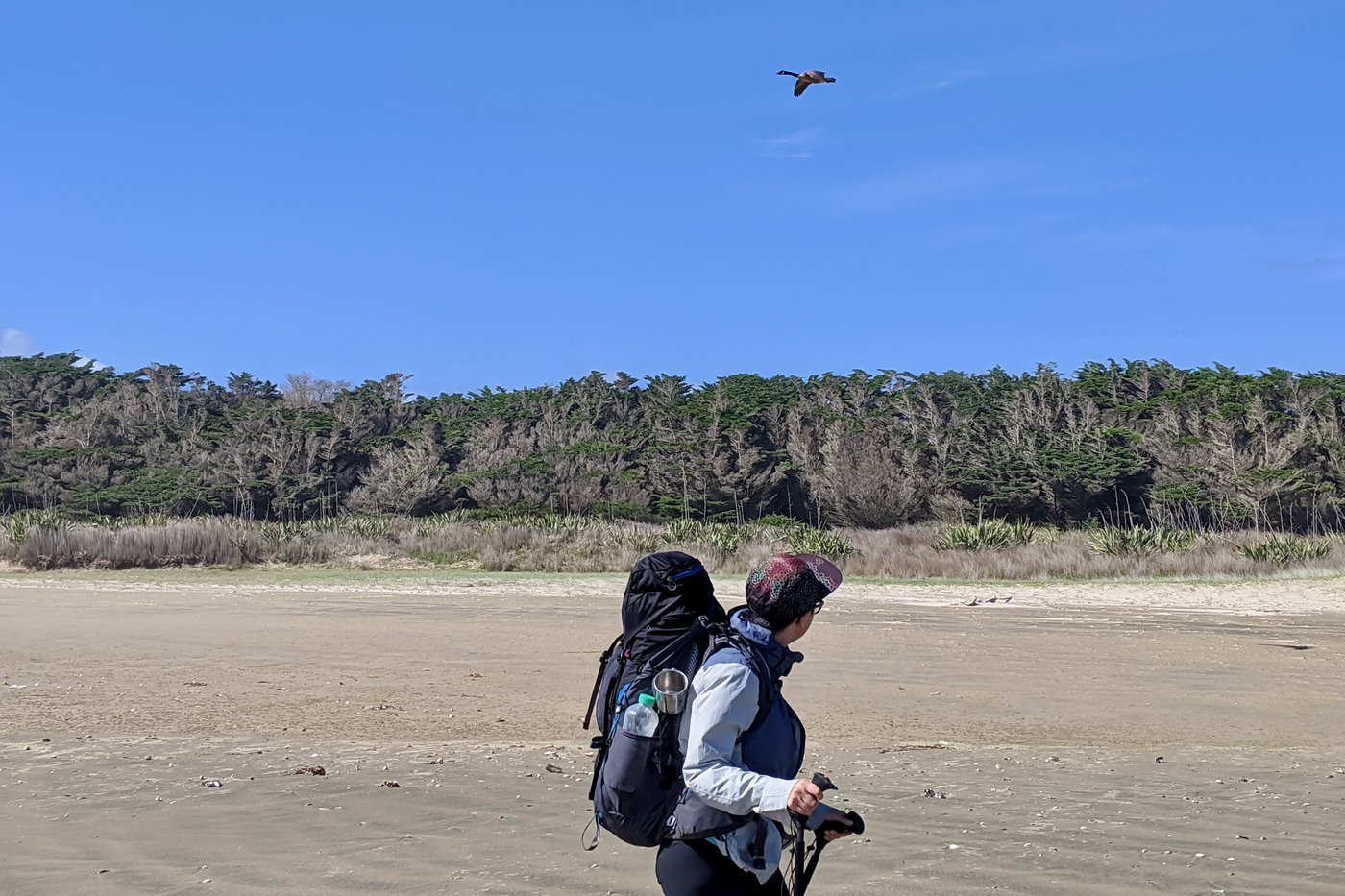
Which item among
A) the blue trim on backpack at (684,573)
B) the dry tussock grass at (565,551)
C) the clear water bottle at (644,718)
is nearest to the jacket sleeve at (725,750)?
the clear water bottle at (644,718)

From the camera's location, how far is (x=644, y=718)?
3.31 m

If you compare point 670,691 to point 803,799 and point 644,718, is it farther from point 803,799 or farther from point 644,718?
point 803,799

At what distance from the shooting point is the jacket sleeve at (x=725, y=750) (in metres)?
3.21

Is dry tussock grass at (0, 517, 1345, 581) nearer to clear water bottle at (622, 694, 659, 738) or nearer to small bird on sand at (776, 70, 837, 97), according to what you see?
small bird on sand at (776, 70, 837, 97)

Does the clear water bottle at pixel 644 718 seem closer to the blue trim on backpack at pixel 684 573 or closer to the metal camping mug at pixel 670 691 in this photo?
the metal camping mug at pixel 670 691

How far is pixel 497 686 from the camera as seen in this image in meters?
12.2

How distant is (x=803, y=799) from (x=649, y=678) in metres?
0.51

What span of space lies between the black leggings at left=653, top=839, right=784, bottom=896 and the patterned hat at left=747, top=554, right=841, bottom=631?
0.60 m

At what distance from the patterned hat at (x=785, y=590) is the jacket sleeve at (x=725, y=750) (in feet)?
0.74

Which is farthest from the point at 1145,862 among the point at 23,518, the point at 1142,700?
the point at 23,518

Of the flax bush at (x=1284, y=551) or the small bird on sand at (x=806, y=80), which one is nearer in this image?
the small bird on sand at (x=806, y=80)

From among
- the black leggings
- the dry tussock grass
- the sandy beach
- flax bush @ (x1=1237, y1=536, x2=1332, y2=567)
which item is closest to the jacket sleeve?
the black leggings

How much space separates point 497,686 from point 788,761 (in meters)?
9.09

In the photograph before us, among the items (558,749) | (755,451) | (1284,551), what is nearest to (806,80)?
(558,749)
